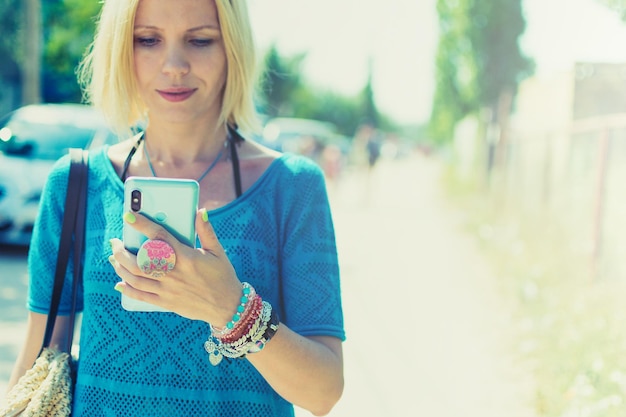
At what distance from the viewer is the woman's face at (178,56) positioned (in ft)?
5.26

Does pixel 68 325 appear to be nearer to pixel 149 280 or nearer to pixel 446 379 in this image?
pixel 149 280

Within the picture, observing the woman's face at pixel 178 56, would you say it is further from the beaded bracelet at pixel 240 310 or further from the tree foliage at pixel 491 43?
the tree foliage at pixel 491 43

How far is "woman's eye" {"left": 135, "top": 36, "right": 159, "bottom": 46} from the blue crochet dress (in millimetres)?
298

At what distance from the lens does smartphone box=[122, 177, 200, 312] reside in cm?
131

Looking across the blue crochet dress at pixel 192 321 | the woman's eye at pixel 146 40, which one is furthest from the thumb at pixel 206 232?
the woman's eye at pixel 146 40

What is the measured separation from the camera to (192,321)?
1483 millimetres

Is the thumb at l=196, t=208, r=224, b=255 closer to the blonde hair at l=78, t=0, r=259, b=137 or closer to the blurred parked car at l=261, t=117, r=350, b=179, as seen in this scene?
the blonde hair at l=78, t=0, r=259, b=137

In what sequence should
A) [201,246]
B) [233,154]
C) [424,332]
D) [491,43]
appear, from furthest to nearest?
[491,43], [424,332], [233,154], [201,246]

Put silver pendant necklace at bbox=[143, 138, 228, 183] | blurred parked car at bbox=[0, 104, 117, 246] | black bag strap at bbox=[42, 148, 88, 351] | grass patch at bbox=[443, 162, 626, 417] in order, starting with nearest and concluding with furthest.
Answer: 1. black bag strap at bbox=[42, 148, 88, 351]
2. silver pendant necklace at bbox=[143, 138, 228, 183]
3. grass patch at bbox=[443, 162, 626, 417]
4. blurred parked car at bbox=[0, 104, 117, 246]

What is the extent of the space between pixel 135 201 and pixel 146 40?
19.5 inches

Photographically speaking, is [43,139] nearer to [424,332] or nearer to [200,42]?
[424,332]

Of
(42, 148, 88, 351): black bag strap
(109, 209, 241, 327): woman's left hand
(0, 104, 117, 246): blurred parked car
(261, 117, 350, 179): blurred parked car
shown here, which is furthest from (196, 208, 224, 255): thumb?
(261, 117, 350, 179): blurred parked car

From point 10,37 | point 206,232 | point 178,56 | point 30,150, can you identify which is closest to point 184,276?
point 206,232

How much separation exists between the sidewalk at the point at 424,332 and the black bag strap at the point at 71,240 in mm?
2937
